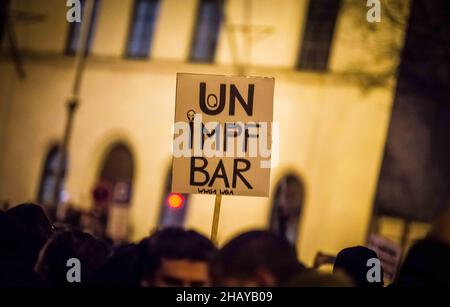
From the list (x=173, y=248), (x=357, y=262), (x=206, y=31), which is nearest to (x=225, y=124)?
(x=357, y=262)

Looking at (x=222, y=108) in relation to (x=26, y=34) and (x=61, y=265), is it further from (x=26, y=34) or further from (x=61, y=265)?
(x=26, y=34)

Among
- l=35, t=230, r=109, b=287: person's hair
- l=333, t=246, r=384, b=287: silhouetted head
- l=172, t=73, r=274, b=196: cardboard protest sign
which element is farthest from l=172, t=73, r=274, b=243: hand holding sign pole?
l=333, t=246, r=384, b=287: silhouetted head

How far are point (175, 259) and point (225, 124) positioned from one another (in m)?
1.67

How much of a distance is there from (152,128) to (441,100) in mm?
7184

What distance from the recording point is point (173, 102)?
886 inches

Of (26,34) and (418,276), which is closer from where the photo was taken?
(418,276)

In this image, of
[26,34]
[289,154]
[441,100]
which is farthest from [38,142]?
[441,100]

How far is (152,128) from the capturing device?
22.5 m

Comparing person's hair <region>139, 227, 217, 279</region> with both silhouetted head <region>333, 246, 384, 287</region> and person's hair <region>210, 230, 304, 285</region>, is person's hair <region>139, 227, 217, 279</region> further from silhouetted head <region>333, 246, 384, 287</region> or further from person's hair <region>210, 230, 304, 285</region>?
silhouetted head <region>333, 246, 384, 287</region>

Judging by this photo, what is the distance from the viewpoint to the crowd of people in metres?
3.84

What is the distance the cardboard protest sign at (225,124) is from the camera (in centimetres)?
570

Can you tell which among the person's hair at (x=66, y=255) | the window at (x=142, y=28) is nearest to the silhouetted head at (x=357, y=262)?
the person's hair at (x=66, y=255)

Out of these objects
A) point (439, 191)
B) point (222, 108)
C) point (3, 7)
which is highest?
point (3, 7)

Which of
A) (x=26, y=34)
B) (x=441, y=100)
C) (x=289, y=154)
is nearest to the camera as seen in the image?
(x=441, y=100)
